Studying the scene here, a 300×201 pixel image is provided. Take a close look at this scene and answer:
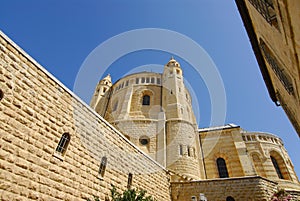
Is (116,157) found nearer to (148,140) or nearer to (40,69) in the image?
(40,69)

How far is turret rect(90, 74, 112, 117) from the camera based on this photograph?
81.5ft

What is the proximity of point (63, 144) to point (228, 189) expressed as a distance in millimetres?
9052

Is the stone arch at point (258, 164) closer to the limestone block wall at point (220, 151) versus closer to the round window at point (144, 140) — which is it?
the limestone block wall at point (220, 151)

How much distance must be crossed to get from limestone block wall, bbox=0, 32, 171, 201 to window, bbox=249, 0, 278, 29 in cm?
615

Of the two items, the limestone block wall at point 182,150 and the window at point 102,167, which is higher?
the limestone block wall at point 182,150

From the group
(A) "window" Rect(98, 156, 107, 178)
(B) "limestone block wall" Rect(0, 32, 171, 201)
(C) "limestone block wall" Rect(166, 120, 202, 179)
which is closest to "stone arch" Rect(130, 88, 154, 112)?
(C) "limestone block wall" Rect(166, 120, 202, 179)

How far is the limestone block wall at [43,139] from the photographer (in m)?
4.10

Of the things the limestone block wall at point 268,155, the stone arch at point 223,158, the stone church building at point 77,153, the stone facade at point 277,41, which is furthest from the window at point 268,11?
the limestone block wall at point 268,155

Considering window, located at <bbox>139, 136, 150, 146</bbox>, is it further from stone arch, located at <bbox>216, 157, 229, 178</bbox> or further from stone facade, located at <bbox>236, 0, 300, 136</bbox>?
stone facade, located at <bbox>236, 0, 300, 136</bbox>

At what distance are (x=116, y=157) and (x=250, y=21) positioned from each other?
724cm

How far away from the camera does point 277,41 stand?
4.32 metres

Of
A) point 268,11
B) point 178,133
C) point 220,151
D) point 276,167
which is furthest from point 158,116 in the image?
point 268,11

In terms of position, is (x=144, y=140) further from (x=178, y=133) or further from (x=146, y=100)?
(x=146, y=100)

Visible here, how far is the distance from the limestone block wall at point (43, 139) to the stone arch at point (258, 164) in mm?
17180
